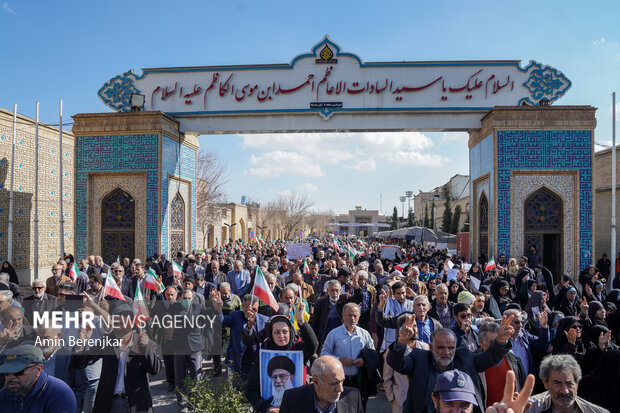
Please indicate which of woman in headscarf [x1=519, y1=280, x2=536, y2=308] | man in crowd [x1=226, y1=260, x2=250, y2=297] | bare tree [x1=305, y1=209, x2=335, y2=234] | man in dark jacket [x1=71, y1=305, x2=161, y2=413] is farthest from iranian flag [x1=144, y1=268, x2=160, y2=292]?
bare tree [x1=305, y1=209, x2=335, y2=234]

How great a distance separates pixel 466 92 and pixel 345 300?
1021cm

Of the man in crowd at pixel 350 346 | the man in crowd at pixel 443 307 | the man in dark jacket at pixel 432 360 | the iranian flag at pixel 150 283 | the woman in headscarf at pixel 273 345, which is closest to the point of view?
the man in dark jacket at pixel 432 360

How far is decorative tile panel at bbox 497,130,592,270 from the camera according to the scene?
1209cm

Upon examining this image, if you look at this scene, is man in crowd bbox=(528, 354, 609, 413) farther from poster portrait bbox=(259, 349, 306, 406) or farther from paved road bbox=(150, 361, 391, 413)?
paved road bbox=(150, 361, 391, 413)

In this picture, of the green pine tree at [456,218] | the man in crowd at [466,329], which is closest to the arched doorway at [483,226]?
the man in crowd at [466,329]

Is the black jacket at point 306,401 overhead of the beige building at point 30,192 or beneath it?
beneath

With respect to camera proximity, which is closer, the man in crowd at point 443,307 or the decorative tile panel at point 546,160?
the man in crowd at point 443,307

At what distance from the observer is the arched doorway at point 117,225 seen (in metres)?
13.0

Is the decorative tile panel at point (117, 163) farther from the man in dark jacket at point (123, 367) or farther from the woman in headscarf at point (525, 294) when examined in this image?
the woman in headscarf at point (525, 294)

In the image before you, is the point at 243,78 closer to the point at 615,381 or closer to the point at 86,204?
the point at 86,204

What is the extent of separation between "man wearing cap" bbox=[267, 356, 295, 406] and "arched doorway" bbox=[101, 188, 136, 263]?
10819 mm

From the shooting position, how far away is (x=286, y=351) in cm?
342

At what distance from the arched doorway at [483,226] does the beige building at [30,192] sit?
13047 mm

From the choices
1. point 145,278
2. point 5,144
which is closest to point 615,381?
point 145,278
